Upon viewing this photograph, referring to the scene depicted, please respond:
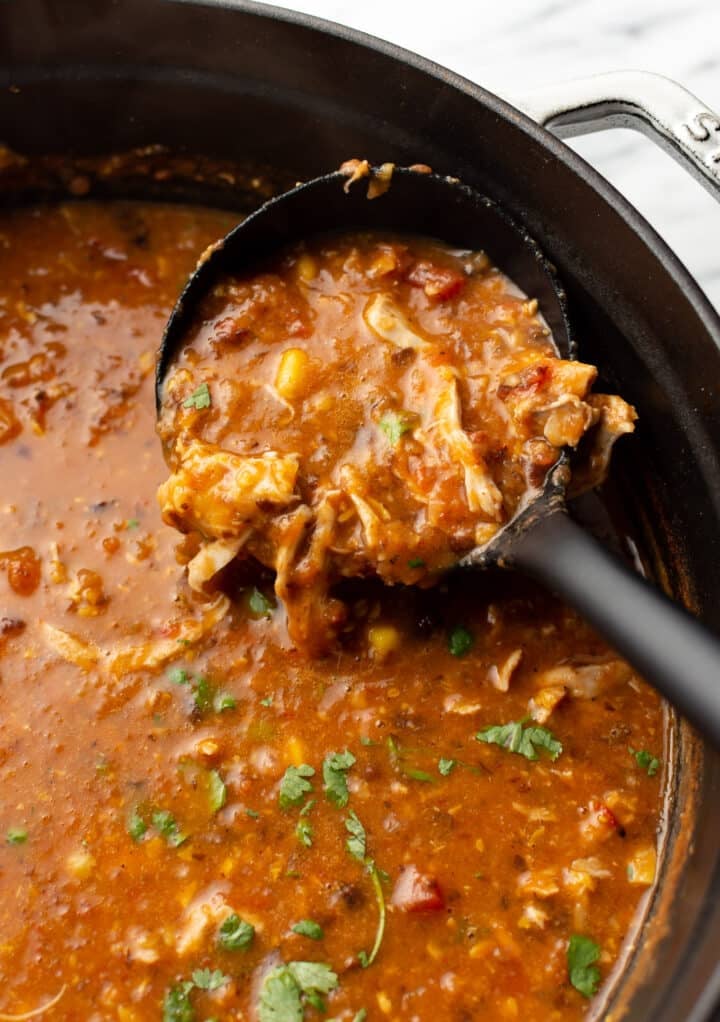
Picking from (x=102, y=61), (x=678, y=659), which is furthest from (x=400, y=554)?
(x=102, y=61)

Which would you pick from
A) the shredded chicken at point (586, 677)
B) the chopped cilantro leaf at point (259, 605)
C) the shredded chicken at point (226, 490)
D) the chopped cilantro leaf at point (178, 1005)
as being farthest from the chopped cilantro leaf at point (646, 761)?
the chopped cilantro leaf at point (178, 1005)

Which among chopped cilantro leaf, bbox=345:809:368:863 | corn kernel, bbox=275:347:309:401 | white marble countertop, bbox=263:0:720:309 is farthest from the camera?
white marble countertop, bbox=263:0:720:309

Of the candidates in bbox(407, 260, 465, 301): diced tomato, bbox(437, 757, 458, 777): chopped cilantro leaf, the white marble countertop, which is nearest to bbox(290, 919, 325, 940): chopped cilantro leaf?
bbox(437, 757, 458, 777): chopped cilantro leaf

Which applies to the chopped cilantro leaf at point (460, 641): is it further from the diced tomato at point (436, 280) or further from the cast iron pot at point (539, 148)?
the diced tomato at point (436, 280)

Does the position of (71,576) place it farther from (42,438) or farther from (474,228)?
(474,228)

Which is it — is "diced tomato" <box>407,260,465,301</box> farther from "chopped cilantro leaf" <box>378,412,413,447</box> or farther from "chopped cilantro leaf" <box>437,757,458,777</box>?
"chopped cilantro leaf" <box>437,757,458,777</box>

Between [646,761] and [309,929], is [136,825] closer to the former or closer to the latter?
[309,929]
